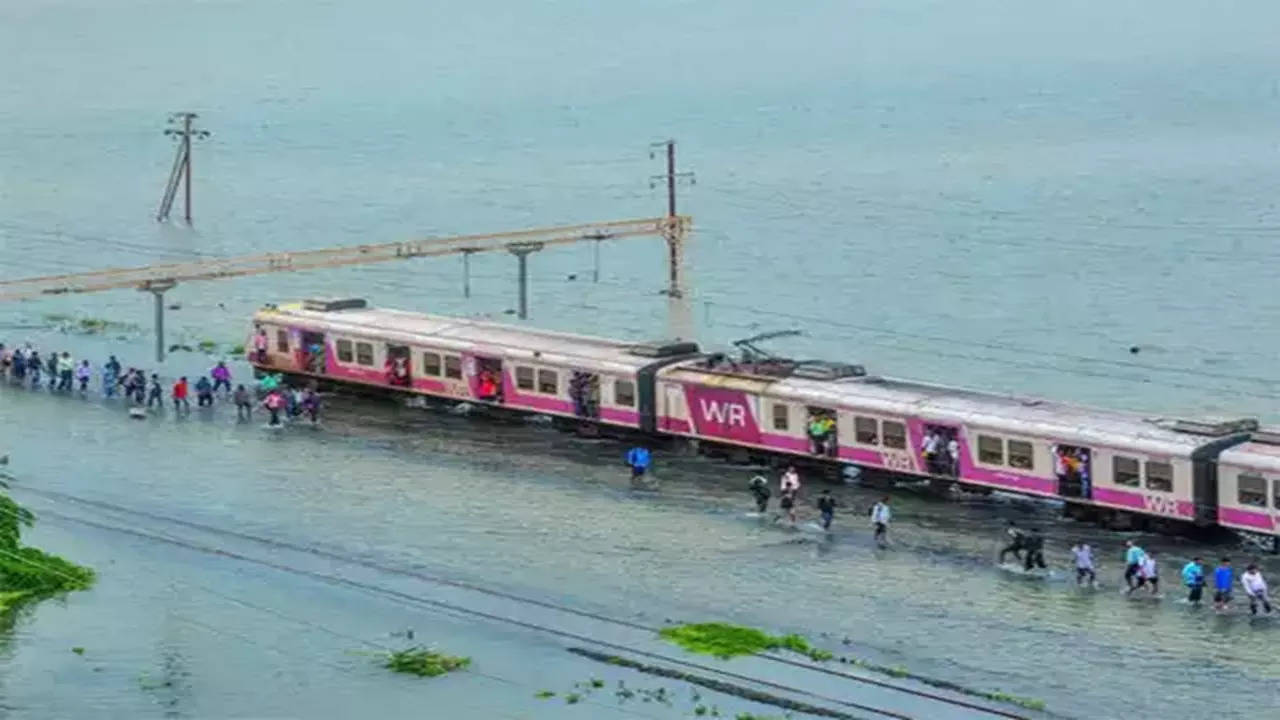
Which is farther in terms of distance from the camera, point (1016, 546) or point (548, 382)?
point (548, 382)

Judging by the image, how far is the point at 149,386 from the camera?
82812mm

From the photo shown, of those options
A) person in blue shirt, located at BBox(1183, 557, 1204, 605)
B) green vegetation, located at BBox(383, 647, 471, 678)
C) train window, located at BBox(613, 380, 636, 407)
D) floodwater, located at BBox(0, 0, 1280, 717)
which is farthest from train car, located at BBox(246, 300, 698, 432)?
green vegetation, located at BBox(383, 647, 471, 678)

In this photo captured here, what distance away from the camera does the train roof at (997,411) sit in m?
59.9

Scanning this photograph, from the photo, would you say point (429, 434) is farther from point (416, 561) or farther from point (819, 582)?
point (819, 582)

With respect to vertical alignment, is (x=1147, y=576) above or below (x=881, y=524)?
below

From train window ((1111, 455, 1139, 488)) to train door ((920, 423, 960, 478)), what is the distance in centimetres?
465

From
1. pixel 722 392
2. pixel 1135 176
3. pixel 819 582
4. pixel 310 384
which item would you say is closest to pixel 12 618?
pixel 819 582

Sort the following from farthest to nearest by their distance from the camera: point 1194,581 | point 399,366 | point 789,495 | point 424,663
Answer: point 399,366, point 789,495, point 1194,581, point 424,663

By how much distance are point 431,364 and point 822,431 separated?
15.2 metres

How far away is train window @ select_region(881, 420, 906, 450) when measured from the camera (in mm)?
65062

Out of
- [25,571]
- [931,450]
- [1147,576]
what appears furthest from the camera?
[931,450]

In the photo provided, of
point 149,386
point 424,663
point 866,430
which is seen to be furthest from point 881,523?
point 149,386

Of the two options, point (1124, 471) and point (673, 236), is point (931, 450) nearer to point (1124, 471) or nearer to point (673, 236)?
point (1124, 471)

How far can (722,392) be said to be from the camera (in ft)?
227
